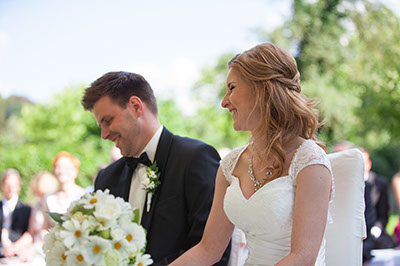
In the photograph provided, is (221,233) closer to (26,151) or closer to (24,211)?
(24,211)

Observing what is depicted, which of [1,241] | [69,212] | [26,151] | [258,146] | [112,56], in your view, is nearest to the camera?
[69,212]

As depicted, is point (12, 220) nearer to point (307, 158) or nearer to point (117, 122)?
point (117, 122)

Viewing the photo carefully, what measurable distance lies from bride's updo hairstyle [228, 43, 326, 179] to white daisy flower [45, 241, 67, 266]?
3.20ft

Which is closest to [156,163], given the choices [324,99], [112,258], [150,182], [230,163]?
[150,182]

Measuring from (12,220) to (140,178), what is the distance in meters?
4.54

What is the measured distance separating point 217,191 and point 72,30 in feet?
169

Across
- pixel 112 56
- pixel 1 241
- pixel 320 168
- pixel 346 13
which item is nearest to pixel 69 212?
pixel 320 168

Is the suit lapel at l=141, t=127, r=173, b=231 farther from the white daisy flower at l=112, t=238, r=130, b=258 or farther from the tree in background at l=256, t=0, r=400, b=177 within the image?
the tree in background at l=256, t=0, r=400, b=177

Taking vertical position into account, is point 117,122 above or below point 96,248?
above

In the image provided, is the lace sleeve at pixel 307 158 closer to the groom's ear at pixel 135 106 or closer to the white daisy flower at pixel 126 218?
the white daisy flower at pixel 126 218

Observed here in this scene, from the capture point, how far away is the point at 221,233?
220 cm

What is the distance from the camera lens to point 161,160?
8.78 feet

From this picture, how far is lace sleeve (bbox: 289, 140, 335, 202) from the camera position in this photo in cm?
183

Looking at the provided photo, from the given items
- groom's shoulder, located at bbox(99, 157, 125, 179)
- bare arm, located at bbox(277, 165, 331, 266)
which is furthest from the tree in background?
bare arm, located at bbox(277, 165, 331, 266)
